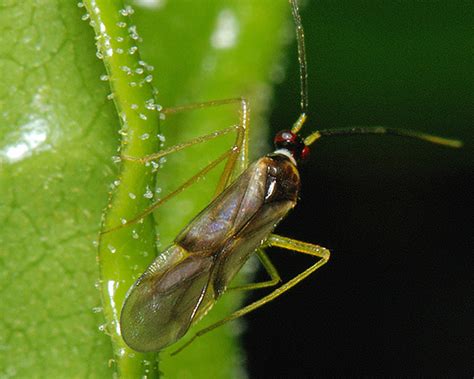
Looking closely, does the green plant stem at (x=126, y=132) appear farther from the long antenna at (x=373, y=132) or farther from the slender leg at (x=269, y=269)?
the long antenna at (x=373, y=132)

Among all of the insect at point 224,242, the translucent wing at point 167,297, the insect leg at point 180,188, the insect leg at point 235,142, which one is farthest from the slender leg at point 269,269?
the insect leg at point 180,188

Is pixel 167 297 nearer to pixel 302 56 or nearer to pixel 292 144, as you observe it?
pixel 292 144

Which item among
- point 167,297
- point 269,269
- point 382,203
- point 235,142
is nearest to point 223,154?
point 235,142

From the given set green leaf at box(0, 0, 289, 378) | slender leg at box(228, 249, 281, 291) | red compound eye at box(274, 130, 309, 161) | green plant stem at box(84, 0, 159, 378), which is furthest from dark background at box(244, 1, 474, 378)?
green plant stem at box(84, 0, 159, 378)

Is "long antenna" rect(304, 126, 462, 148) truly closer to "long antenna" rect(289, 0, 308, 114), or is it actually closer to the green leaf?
"long antenna" rect(289, 0, 308, 114)

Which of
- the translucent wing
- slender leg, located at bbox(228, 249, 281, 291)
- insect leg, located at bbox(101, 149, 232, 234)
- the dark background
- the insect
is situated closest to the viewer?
insect leg, located at bbox(101, 149, 232, 234)

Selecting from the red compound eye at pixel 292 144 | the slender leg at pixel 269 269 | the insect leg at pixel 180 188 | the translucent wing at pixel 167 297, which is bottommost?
the slender leg at pixel 269 269

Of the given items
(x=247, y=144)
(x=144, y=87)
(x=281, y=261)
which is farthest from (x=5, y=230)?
(x=281, y=261)
